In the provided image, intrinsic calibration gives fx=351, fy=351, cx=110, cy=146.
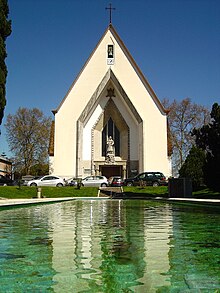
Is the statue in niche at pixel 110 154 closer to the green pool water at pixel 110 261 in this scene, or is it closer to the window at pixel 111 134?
the window at pixel 111 134

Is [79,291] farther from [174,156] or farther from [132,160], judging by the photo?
[174,156]

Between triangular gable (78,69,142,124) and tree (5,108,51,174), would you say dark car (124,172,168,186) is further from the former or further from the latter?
tree (5,108,51,174)

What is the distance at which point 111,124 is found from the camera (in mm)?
35094

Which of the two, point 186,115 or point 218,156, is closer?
point 218,156

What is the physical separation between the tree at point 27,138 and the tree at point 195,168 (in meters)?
22.2

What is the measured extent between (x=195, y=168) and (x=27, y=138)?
80.1 ft

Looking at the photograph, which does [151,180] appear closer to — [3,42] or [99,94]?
[99,94]

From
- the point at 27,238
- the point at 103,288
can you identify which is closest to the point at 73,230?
the point at 27,238

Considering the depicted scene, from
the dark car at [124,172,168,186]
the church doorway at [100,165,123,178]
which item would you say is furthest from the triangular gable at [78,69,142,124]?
the dark car at [124,172,168,186]

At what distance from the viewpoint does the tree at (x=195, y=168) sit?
69.5ft

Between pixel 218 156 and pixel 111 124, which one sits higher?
pixel 111 124

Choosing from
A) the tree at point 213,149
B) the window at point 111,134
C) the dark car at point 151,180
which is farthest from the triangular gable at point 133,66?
the tree at point 213,149

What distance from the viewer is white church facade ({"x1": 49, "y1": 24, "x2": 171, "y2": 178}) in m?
33.1

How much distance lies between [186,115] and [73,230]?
35.8 meters
